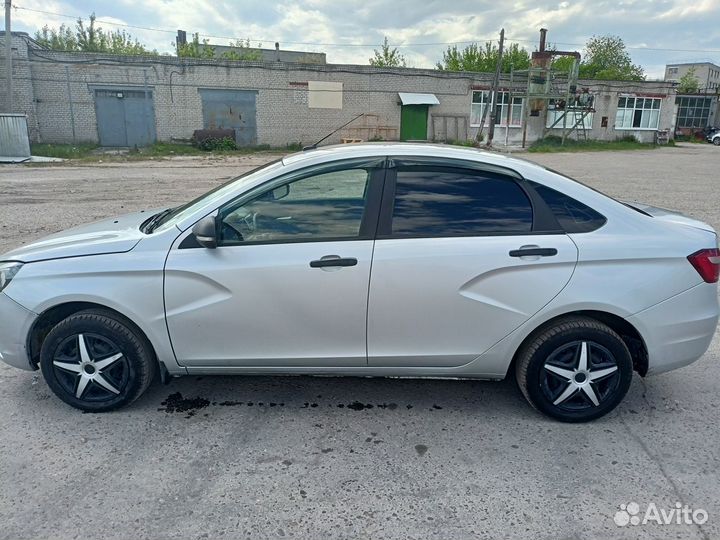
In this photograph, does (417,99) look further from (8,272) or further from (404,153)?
(8,272)

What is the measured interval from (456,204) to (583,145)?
35.0m

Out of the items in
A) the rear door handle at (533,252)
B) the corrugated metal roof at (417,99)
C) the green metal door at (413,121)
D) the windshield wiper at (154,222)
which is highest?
the corrugated metal roof at (417,99)

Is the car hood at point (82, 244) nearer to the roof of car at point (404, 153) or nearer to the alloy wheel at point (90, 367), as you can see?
the alloy wheel at point (90, 367)

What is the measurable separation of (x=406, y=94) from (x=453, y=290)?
1167 inches

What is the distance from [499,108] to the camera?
3347 centimetres

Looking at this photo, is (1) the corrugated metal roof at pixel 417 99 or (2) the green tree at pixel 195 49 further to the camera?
(2) the green tree at pixel 195 49

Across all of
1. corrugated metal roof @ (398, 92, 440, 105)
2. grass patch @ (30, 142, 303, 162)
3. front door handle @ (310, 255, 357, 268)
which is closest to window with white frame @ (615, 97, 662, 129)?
corrugated metal roof @ (398, 92, 440, 105)

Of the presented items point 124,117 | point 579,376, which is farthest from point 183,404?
point 124,117

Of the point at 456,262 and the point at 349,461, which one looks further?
the point at 456,262

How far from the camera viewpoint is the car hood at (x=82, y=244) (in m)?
3.07

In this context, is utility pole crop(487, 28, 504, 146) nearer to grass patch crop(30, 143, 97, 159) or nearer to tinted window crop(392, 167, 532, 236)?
grass patch crop(30, 143, 97, 159)

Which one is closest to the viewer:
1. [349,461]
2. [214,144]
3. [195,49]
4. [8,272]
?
[349,461]

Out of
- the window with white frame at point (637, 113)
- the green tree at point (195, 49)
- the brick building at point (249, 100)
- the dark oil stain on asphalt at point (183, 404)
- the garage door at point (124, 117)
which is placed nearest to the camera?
the dark oil stain on asphalt at point (183, 404)

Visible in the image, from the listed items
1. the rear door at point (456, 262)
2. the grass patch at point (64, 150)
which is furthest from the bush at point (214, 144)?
the rear door at point (456, 262)
